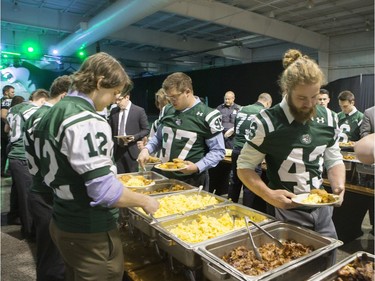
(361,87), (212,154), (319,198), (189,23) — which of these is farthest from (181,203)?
(361,87)

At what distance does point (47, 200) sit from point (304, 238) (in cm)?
167

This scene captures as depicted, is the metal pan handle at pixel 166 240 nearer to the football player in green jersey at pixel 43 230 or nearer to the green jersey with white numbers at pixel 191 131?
the green jersey with white numbers at pixel 191 131

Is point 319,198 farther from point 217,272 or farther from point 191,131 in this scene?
point 191,131

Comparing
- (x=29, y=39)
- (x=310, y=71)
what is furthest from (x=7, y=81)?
(x=310, y=71)

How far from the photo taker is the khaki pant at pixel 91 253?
1.22 m

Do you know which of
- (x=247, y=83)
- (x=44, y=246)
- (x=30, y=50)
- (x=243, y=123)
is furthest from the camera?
(x=247, y=83)

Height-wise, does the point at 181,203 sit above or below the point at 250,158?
below

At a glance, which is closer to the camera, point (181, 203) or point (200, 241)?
point (200, 241)

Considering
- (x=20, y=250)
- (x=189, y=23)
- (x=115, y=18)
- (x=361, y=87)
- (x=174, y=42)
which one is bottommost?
(x=20, y=250)

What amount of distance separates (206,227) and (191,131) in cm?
87

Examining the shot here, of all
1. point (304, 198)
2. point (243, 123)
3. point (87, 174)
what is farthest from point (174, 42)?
point (87, 174)

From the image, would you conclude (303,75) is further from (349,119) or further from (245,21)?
(245,21)

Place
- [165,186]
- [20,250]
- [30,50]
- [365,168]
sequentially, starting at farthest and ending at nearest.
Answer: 1. [30,50]
2. [20,250]
3. [365,168]
4. [165,186]

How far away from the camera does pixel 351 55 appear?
8.29 m
